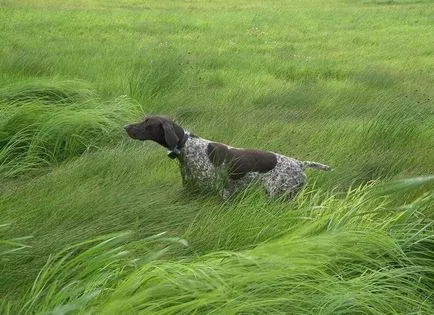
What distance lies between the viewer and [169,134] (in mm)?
4293

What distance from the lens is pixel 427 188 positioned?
12.9ft

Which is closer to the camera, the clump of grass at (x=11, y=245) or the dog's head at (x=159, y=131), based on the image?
the clump of grass at (x=11, y=245)

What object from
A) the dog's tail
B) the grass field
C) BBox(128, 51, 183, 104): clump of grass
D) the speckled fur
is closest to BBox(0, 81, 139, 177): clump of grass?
the grass field

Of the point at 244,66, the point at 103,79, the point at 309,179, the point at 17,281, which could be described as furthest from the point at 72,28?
the point at 17,281

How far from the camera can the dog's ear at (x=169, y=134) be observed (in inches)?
169

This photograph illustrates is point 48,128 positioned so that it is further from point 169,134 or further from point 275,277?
point 275,277

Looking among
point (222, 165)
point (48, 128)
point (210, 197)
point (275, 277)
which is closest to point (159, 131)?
point (222, 165)

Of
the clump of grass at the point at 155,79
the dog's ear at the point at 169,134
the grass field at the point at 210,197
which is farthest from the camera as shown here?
the clump of grass at the point at 155,79

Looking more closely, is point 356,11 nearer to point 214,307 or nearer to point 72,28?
point 72,28

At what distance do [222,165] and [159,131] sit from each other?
0.53 meters

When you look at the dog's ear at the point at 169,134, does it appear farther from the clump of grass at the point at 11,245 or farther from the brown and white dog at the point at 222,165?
the clump of grass at the point at 11,245

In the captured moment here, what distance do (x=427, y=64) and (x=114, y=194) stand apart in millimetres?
8734

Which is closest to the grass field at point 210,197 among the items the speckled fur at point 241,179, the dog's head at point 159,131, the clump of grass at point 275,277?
the clump of grass at point 275,277

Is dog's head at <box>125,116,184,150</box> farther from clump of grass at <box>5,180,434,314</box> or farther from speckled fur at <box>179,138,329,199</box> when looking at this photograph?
clump of grass at <box>5,180,434,314</box>
